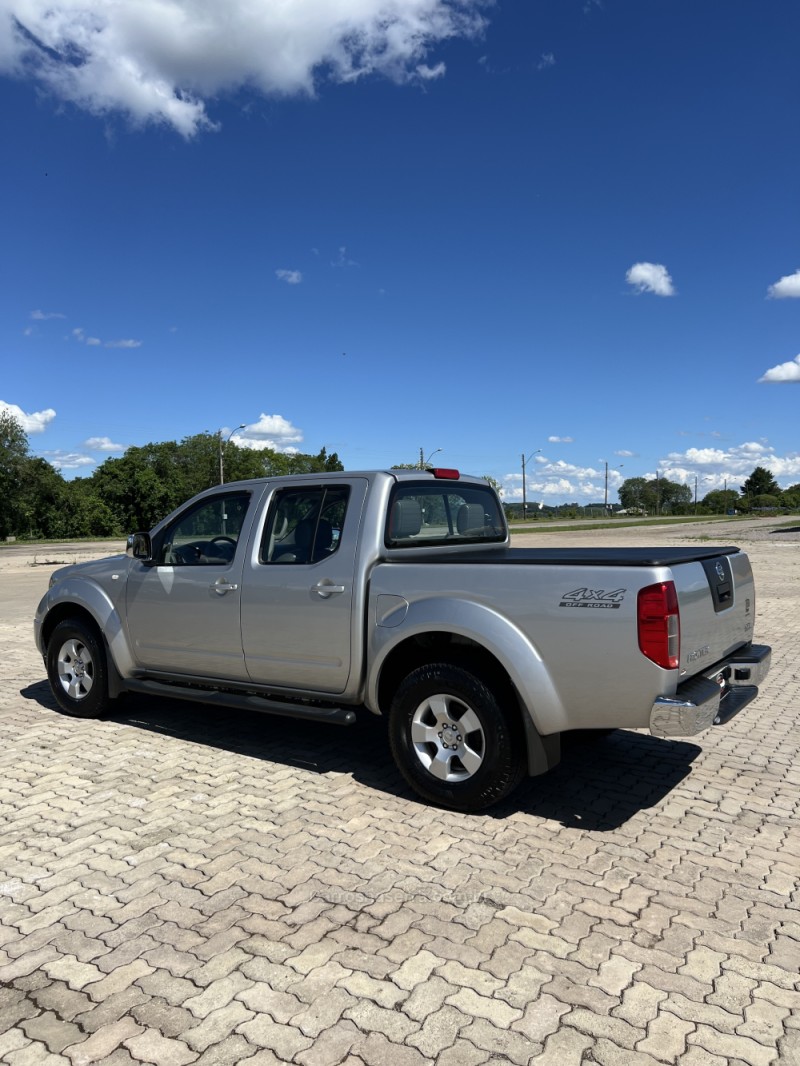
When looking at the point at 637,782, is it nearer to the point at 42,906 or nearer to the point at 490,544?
the point at 490,544

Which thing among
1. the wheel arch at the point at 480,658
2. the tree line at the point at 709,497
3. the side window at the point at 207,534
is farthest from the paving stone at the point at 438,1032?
the tree line at the point at 709,497

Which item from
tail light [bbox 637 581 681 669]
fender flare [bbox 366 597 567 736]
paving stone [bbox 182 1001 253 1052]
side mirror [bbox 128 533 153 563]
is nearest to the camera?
paving stone [bbox 182 1001 253 1052]

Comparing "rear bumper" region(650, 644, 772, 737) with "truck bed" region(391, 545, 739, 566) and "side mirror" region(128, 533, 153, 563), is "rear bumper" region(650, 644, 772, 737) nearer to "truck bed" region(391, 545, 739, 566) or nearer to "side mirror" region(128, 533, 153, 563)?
"truck bed" region(391, 545, 739, 566)

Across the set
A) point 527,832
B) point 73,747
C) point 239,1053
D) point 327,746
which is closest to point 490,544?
point 327,746

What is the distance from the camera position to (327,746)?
217 inches

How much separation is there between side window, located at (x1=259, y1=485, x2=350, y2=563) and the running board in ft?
3.01

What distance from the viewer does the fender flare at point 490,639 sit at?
151 inches

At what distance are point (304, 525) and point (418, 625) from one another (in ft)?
3.90

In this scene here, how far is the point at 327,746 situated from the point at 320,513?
173 centimetres

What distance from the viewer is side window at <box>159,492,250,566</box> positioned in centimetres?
542

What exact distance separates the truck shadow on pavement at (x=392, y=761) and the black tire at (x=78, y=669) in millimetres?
158

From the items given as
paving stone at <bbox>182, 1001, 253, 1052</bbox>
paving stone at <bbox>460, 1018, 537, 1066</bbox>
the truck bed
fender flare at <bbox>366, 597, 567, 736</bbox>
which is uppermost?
the truck bed

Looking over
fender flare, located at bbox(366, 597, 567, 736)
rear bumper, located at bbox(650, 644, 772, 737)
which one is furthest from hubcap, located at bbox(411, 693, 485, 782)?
rear bumper, located at bbox(650, 644, 772, 737)

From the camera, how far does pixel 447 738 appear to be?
4230mm
